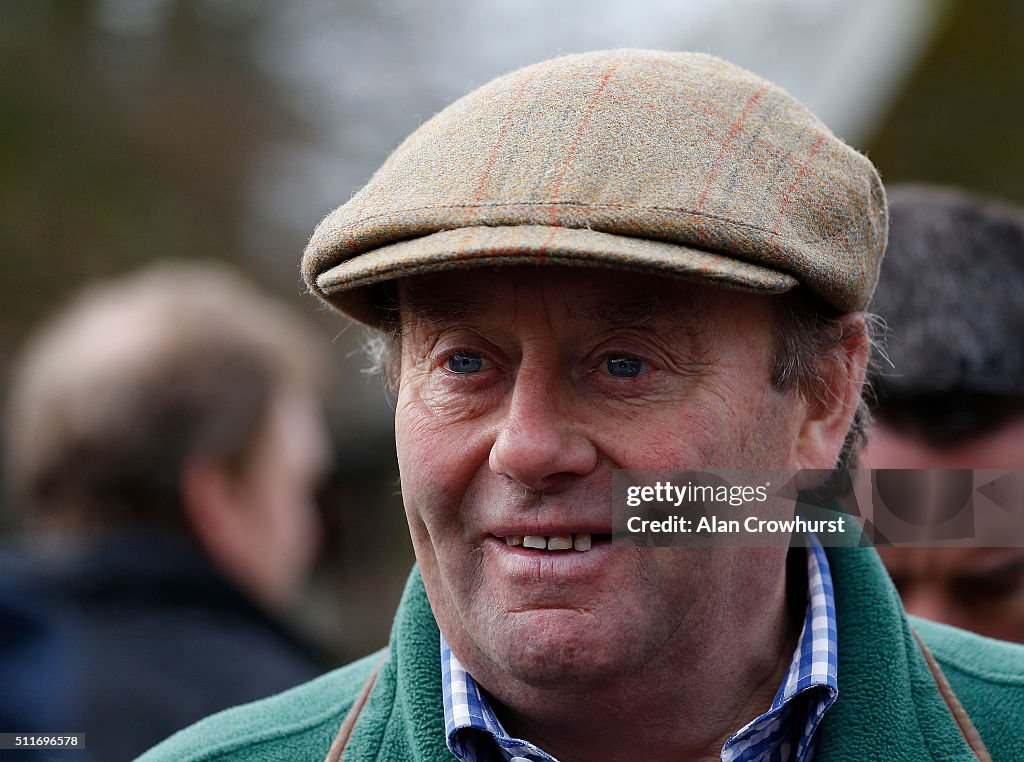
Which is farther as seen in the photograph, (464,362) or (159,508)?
Answer: (159,508)

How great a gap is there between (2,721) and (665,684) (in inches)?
75.6

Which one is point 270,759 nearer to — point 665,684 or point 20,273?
point 665,684

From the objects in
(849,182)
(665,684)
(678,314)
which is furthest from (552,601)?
(849,182)

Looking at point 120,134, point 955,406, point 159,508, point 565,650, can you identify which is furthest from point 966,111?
point 120,134

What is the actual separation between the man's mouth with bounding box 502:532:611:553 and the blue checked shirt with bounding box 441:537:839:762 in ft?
1.12

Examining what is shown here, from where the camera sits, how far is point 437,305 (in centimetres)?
219

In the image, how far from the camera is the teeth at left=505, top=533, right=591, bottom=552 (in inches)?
81.5

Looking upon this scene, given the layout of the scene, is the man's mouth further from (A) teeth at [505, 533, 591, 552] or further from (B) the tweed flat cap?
(B) the tweed flat cap

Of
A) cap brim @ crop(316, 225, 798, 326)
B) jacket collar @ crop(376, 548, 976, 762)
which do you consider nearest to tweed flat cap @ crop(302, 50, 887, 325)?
cap brim @ crop(316, 225, 798, 326)

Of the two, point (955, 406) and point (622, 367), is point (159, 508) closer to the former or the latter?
point (622, 367)

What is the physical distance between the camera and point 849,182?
2.23 metres

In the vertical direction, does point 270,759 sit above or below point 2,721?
above

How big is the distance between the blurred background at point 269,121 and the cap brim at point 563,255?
6.22m

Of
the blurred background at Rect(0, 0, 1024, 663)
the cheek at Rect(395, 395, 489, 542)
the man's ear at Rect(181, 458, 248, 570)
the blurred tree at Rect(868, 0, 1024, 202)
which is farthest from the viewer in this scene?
the blurred background at Rect(0, 0, 1024, 663)
